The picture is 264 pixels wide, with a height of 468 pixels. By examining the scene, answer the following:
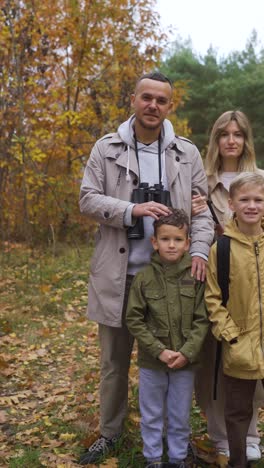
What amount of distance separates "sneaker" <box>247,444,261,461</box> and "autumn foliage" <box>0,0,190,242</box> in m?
7.25

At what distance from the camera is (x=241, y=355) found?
117 inches

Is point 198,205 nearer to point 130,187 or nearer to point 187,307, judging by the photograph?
point 130,187

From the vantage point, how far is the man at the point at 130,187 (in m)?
3.30

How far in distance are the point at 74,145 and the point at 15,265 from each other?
3.44 metres

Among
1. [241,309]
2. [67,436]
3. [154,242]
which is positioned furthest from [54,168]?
[241,309]

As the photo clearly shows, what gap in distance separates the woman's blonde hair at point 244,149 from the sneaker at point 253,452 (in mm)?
1841

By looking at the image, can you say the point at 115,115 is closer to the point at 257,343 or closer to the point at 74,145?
the point at 74,145

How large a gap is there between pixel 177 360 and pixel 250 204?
97 cm

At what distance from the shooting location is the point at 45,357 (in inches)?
238

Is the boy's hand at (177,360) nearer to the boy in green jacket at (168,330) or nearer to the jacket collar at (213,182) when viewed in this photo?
the boy in green jacket at (168,330)

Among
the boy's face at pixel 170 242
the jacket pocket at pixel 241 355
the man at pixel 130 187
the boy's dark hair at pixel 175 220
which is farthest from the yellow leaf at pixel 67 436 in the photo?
the boy's dark hair at pixel 175 220

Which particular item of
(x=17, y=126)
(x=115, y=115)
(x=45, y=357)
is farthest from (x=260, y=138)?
(x=45, y=357)

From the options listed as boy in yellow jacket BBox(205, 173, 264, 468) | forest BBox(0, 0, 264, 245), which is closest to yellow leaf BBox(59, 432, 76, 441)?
boy in yellow jacket BBox(205, 173, 264, 468)

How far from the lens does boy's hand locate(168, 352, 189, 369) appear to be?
9.98 feet
